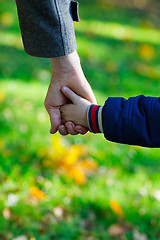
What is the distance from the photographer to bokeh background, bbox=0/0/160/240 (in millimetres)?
1961

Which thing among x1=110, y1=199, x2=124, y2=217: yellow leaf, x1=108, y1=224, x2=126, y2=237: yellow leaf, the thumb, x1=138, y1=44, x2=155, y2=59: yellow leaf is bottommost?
x1=138, y1=44, x2=155, y2=59: yellow leaf

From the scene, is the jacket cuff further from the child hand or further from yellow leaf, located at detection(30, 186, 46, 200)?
yellow leaf, located at detection(30, 186, 46, 200)

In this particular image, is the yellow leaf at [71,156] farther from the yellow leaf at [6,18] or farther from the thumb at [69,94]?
the yellow leaf at [6,18]

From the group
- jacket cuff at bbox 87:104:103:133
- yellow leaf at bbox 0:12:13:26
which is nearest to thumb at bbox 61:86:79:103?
jacket cuff at bbox 87:104:103:133

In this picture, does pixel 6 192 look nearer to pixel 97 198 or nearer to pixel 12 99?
pixel 97 198

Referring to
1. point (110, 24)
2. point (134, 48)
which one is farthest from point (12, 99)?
point (110, 24)

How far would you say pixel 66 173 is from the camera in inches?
89.4

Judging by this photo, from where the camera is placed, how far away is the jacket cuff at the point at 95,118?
57.7 inches

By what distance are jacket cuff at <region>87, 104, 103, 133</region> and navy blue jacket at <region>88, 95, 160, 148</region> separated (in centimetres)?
1

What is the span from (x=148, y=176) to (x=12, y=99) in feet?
4.33

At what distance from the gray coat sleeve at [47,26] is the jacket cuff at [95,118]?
26 cm

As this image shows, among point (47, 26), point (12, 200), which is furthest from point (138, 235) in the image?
point (47, 26)

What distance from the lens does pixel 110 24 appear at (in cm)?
565

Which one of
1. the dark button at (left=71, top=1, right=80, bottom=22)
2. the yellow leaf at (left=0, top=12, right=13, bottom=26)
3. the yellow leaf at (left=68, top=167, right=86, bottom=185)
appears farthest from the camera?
the yellow leaf at (left=0, top=12, right=13, bottom=26)
